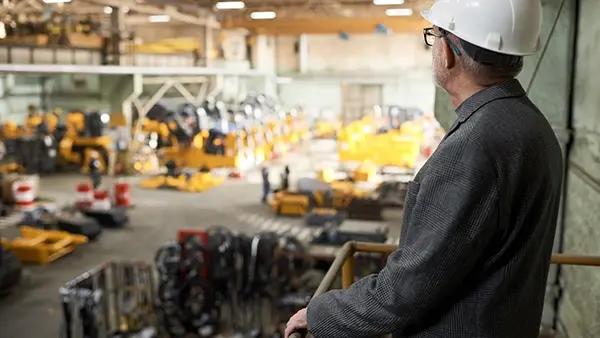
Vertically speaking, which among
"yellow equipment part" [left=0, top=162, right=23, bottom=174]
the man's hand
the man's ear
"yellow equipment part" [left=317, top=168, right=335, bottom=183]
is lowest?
"yellow equipment part" [left=317, top=168, right=335, bottom=183]

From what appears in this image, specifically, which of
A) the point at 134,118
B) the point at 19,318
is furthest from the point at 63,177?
the point at 19,318

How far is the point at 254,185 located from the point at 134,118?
712 cm

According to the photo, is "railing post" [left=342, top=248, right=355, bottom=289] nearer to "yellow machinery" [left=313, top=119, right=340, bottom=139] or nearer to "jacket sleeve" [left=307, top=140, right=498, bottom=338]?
"jacket sleeve" [left=307, top=140, right=498, bottom=338]

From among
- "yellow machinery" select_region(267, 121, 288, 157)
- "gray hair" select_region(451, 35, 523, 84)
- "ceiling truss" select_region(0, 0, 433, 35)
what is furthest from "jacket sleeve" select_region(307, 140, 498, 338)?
"yellow machinery" select_region(267, 121, 288, 157)

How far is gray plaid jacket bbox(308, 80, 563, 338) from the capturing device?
64.1 inches

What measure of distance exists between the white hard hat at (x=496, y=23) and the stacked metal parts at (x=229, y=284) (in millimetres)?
6348

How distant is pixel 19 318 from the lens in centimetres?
848

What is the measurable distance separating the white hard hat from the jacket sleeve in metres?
0.35

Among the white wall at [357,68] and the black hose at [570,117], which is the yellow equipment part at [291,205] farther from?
the white wall at [357,68]

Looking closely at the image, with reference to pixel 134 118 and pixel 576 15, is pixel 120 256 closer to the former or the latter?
pixel 576 15

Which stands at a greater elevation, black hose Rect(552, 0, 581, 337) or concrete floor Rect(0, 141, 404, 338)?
black hose Rect(552, 0, 581, 337)

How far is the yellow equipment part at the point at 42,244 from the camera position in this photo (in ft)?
36.6

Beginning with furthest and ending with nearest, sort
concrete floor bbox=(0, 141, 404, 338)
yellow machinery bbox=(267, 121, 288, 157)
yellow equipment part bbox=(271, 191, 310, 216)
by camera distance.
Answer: yellow machinery bbox=(267, 121, 288, 157) < yellow equipment part bbox=(271, 191, 310, 216) < concrete floor bbox=(0, 141, 404, 338)

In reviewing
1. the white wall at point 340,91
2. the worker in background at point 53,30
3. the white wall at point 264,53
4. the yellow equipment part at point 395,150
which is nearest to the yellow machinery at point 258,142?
the yellow equipment part at point 395,150
